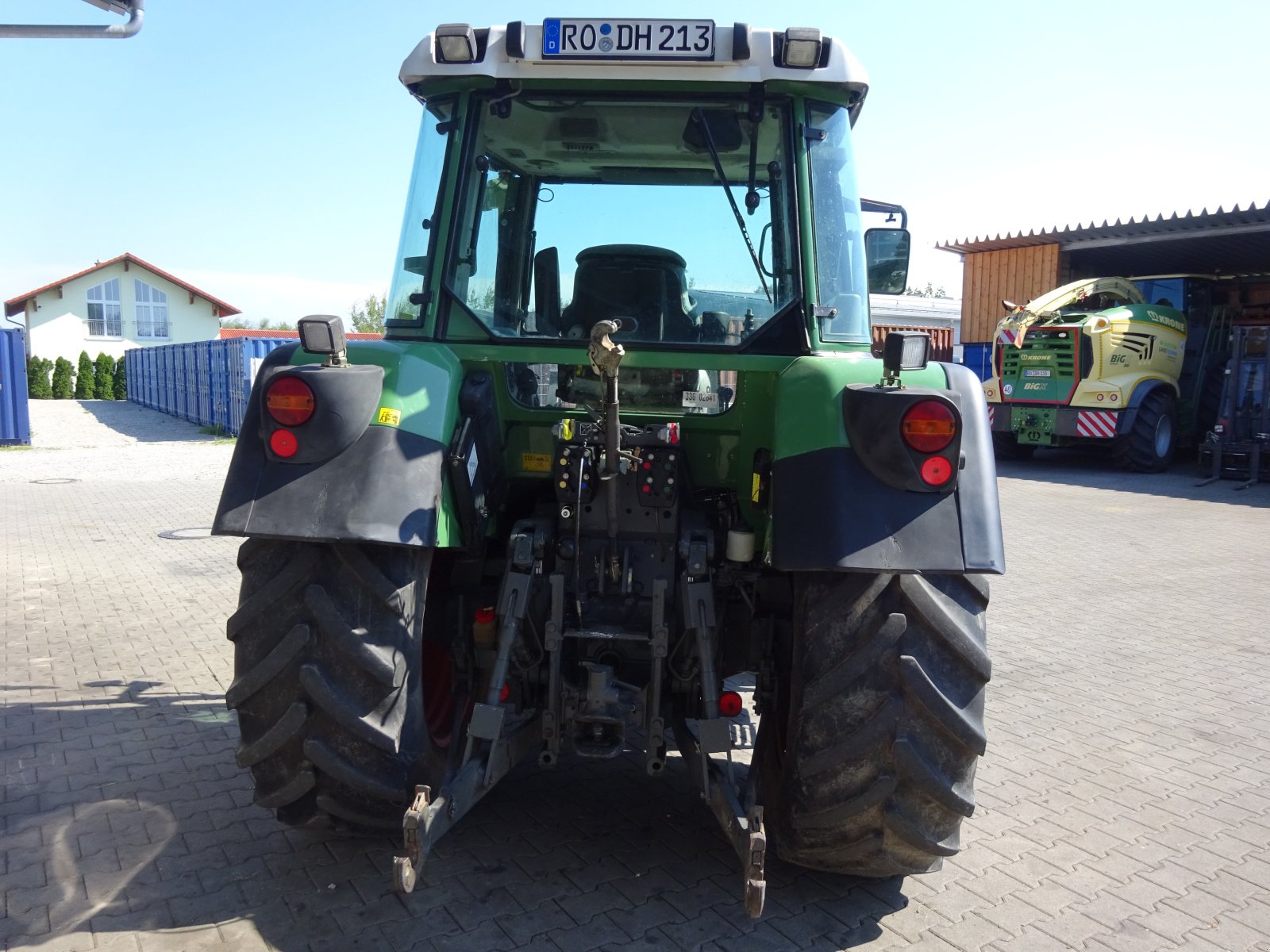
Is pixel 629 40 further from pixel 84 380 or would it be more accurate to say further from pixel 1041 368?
pixel 84 380

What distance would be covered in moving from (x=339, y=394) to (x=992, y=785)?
3069mm

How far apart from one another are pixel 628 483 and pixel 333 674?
42.9 inches

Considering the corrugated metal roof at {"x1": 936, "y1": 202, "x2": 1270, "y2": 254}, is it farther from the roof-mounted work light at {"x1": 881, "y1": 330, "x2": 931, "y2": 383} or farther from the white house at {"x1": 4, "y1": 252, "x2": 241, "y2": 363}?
the white house at {"x1": 4, "y1": 252, "x2": 241, "y2": 363}

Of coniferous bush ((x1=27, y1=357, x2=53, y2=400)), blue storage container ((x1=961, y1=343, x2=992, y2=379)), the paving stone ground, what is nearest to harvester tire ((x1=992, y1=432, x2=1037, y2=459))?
blue storage container ((x1=961, y1=343, x2=992, y2=379))

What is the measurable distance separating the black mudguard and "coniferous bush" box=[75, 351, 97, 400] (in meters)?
39.8

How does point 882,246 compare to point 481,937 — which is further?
point 882,246

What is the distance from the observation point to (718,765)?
302cm

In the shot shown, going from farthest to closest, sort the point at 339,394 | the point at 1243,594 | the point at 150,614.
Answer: the point at 1243,594 → the point at 150,614 → the point at 339,394

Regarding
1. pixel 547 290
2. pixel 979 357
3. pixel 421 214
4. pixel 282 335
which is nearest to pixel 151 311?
pixel 282 335

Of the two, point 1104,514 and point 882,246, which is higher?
point 882,246

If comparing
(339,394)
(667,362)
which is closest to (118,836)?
(339,394)

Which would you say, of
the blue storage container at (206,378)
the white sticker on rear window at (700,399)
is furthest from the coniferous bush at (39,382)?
the white sticker on rear window at (700,399)

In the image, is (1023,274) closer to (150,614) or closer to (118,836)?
(150,614)

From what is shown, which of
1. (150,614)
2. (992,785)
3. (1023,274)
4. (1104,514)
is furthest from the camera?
(1023,274)
